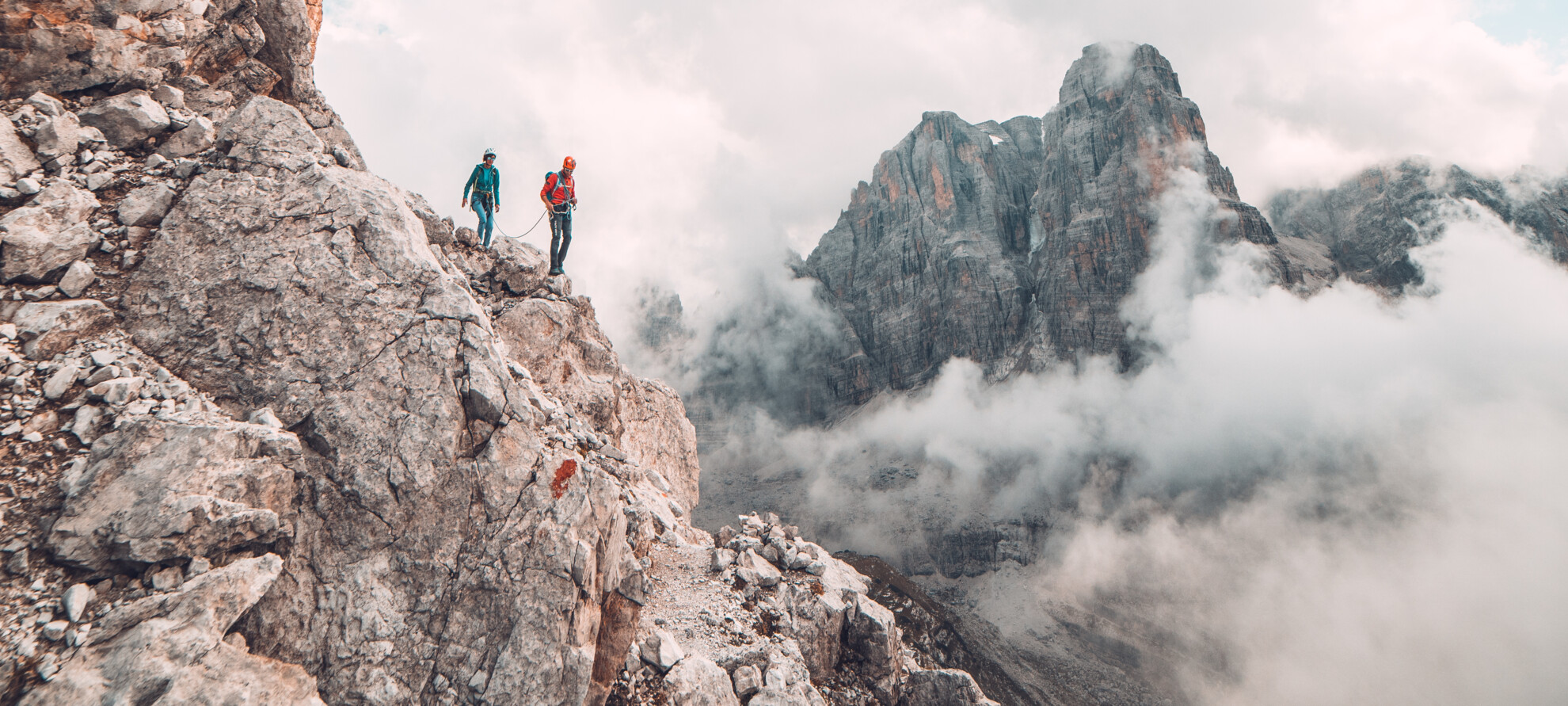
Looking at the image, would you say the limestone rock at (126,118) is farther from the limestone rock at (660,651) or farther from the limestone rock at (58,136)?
the limestone rock at (660,651)

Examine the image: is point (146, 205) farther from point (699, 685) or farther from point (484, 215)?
point (699, 685)

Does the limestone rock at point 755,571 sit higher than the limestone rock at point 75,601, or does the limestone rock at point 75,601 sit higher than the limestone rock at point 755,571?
the limestone rock at point 755,571

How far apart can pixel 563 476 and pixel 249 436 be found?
205 inches

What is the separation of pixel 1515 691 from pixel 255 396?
30192 centimetres

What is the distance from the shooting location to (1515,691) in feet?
596

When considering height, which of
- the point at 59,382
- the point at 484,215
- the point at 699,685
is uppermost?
Result: the point at 484,215

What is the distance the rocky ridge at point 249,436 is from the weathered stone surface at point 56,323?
5 cm

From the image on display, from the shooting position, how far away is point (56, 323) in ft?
32.0

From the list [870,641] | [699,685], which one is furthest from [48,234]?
[870,641]

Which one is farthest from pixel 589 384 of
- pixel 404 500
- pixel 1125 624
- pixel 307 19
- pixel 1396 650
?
pixel 1396 650

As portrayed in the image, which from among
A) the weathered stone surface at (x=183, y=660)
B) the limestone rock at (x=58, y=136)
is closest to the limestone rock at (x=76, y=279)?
the limestone rock at (x=58, y=136)

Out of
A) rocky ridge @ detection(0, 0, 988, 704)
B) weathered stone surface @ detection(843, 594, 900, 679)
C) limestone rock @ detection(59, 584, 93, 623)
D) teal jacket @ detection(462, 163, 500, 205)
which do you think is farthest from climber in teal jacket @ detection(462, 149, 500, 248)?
weathered stone surface @ detection(843, 594, 900, 679)

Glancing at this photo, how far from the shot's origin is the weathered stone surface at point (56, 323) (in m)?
9.43

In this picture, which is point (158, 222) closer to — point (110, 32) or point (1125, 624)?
point (110, 32)
